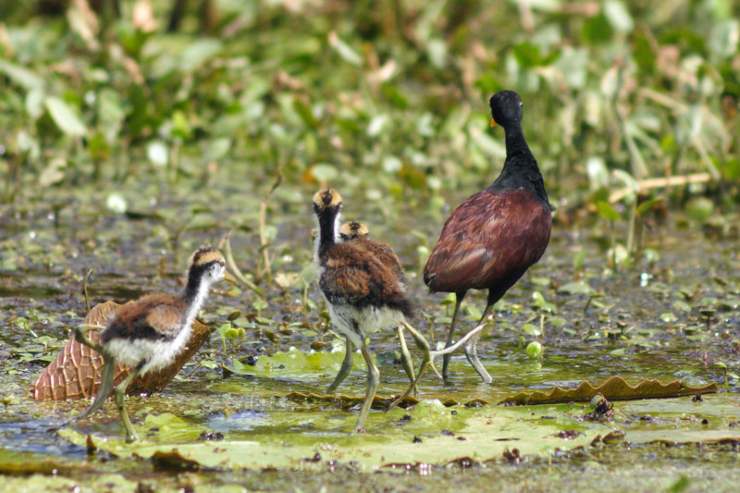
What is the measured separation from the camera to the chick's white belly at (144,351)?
4852mm

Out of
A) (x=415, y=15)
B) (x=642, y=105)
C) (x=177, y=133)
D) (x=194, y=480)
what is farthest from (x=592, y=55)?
(x=194, y=480)

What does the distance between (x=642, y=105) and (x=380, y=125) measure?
2.39m

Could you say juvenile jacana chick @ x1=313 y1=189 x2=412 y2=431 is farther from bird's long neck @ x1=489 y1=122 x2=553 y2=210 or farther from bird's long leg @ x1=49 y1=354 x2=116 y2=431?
bird's long neck @ x1=489 y1=122 x2=553 y2=210

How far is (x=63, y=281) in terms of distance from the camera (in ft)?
25.6

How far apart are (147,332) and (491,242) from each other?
6.01ft

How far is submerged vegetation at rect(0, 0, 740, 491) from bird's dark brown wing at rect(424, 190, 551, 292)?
47cm

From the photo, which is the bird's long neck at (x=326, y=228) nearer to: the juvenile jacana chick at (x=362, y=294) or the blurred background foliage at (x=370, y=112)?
the juvenile jacana chick at (x=362, y=294)

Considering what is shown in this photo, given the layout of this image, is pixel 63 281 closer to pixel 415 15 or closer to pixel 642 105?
pixel 642 105

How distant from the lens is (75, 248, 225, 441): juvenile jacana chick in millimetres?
4836

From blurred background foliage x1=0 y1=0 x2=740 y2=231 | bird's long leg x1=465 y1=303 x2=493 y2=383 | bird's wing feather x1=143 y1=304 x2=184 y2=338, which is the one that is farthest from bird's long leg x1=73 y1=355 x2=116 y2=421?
blurred background foliage x1=0 y1=0 x2=740 y2=231

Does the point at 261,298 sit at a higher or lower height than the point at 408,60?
lower

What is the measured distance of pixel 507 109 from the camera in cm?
698

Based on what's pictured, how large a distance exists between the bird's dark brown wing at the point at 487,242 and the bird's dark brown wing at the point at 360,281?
0.69 meters

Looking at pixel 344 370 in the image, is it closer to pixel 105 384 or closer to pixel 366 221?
pixel 105 384
